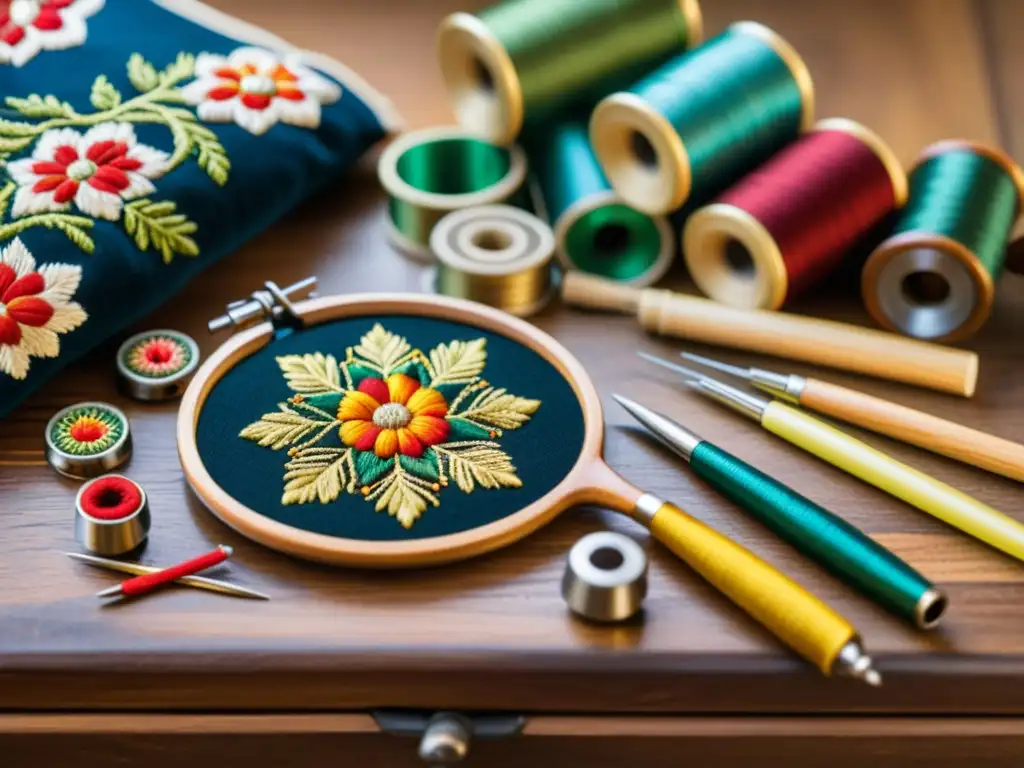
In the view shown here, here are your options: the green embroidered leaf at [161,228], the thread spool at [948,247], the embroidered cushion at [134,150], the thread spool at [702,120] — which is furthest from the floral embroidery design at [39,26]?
the thread spool at [948,247]

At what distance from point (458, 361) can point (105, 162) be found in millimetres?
281

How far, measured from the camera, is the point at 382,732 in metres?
0.71

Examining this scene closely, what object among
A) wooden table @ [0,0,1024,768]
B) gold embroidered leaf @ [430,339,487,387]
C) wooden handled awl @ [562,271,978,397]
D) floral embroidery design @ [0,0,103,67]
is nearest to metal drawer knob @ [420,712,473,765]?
Answer: wooden table @ [0,0,1024,768]

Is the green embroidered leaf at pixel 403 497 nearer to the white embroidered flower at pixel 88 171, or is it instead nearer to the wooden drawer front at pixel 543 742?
the wooden drawer front at pixel 543 742

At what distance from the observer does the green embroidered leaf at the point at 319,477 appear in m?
0.74

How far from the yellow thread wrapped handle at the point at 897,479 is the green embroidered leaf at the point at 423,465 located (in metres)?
0.22

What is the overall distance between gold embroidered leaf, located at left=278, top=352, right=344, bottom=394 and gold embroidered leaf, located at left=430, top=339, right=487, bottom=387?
0.06 meters

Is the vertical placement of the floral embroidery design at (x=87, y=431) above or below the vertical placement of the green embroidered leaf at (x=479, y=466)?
below

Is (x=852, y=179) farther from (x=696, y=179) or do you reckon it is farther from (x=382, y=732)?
(x=382, y=732)

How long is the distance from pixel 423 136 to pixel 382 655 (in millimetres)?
489

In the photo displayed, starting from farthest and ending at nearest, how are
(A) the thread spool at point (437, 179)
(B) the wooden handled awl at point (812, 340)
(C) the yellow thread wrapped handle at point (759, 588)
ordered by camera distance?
(A) the thread spool at point (437, 179)
(B) the wooden handled awl at point (812, 340)
(C) the yellow thread wrapped handle at point (759, 588)

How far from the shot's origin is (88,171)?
87 centimetres

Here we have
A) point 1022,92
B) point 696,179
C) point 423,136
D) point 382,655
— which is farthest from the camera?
point 1022,92

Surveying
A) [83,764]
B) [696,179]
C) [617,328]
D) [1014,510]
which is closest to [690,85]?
[696,179]
